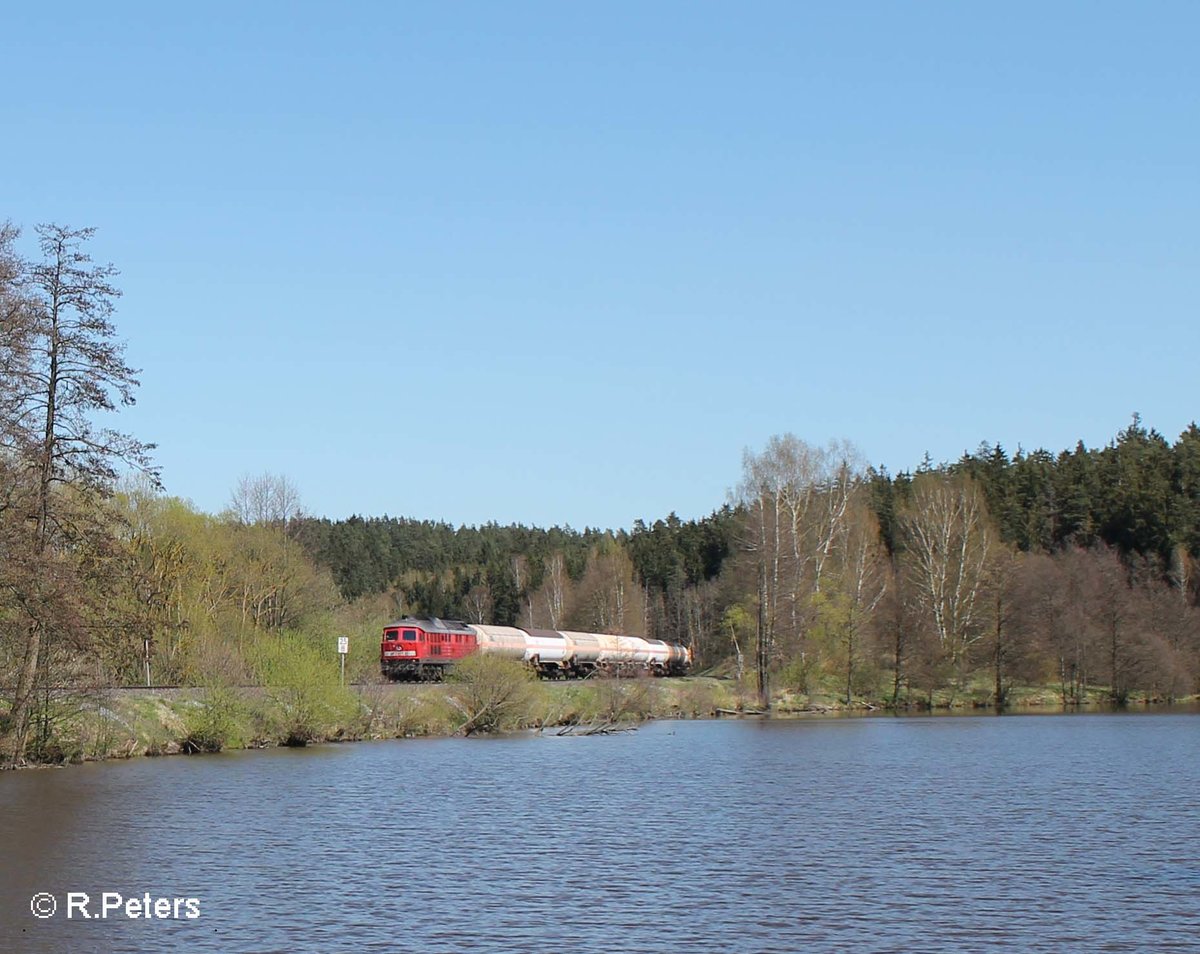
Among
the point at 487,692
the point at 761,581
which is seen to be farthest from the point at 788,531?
the point at 487,692

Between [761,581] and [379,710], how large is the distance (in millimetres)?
34181

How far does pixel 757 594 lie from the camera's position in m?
88.0

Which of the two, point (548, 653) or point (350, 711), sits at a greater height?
point (548, 653)

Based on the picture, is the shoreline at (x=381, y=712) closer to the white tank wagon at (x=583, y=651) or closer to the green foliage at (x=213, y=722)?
the green foliage at (x=213, y=722)

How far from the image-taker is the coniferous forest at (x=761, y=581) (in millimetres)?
42156

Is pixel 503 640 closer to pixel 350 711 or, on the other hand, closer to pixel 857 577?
pixel 857 577

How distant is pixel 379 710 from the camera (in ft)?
195

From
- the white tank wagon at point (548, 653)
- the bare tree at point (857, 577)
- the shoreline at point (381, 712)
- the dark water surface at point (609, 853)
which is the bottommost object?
the dark water surface at point (609, 853)

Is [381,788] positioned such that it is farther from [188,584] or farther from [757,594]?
[757,594]

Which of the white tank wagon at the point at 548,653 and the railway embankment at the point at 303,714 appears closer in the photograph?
the railway embankment at the point at 303,714

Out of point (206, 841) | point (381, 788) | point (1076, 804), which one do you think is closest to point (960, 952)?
point (206, 841)

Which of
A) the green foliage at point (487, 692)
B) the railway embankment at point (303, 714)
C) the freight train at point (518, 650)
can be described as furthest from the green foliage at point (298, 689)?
the freight train at point (518, 650)

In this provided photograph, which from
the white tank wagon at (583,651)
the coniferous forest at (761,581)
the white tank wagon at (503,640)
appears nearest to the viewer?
the coniferous forest at (761,581)

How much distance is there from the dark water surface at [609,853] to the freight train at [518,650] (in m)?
25.3
